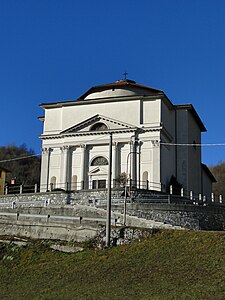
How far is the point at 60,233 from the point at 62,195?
530 inches

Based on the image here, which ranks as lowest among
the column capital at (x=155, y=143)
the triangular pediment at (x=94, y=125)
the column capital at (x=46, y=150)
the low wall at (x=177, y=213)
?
the low wall at (x=177, y=213)

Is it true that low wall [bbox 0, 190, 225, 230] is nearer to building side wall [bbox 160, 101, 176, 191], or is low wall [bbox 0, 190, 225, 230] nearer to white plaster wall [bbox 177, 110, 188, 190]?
building side wall [bbox 160, 101, 176, 191]

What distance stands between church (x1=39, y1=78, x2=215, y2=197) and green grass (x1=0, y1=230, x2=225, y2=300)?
22236 millimetres

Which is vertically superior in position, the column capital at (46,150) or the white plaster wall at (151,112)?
the white plaster wall at (151,112)

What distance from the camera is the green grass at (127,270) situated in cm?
1627

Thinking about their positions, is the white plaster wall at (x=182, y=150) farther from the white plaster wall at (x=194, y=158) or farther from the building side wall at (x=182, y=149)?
the white plaster wall at (x=194, y=158)

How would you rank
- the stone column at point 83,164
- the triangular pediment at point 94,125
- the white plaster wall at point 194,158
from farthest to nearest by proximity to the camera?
the white plaster wall at point 194,158, the triangular pediment at point 94,125, the stone column at point 83,164

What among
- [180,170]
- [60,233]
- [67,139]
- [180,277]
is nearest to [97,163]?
[67,139]

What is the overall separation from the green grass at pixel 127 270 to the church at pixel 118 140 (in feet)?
73.0

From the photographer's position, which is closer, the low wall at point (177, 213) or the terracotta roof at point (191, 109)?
the low wall at point (177, 213)

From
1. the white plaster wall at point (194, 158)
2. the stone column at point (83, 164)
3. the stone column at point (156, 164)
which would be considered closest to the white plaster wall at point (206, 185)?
the white plaster wall at point (194, 158)

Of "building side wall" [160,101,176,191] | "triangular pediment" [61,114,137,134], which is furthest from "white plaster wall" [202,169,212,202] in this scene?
"triangular pediment" [61,114,137,134]

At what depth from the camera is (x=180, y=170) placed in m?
52.1

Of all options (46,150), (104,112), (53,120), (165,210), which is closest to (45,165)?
(46,150)
